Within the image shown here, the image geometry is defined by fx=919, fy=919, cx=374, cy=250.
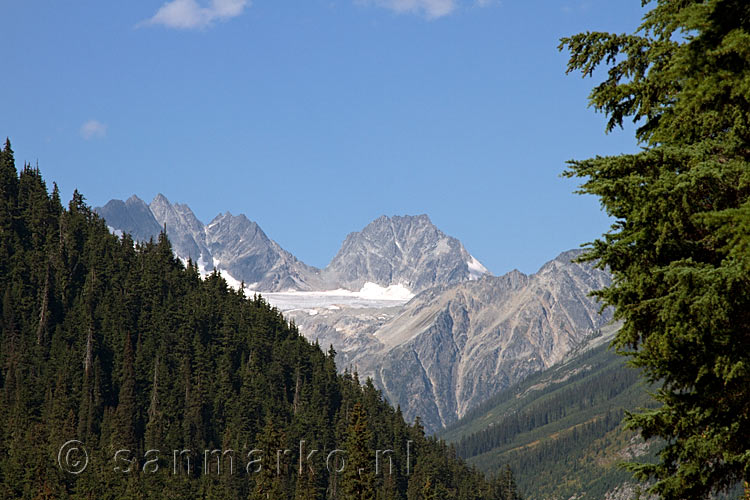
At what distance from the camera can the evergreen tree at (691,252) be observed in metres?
15.0

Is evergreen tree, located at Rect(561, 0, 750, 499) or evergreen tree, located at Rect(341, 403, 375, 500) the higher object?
evergreen tree, located at Rect(341, 403, 375, 500)

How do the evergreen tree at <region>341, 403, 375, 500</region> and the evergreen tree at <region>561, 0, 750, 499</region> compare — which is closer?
the evergreen tree at <region>561, 0, 750, 499</region>

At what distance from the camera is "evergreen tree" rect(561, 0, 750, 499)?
49.1 feet

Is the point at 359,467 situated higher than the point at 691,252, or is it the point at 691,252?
the point at 359,467

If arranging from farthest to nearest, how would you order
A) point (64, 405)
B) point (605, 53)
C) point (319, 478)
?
1. point (319, 478)
2. point (64, 405)
3. point (605, 53)

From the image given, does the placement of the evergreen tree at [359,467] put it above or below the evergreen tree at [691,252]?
above

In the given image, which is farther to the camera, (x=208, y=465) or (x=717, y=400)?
(x=208, y=465)

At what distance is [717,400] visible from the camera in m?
15.8

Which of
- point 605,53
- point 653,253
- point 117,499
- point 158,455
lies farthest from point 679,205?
point 158,455

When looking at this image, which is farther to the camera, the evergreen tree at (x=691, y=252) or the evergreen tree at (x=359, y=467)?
the evergreen tree at (x=359, y=467)

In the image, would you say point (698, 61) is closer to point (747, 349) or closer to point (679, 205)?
point (679, 205)

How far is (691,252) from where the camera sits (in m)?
16.0

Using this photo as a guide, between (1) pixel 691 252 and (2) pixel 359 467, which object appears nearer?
(1) pixel 691 252

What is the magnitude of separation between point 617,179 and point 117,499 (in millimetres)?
142584
